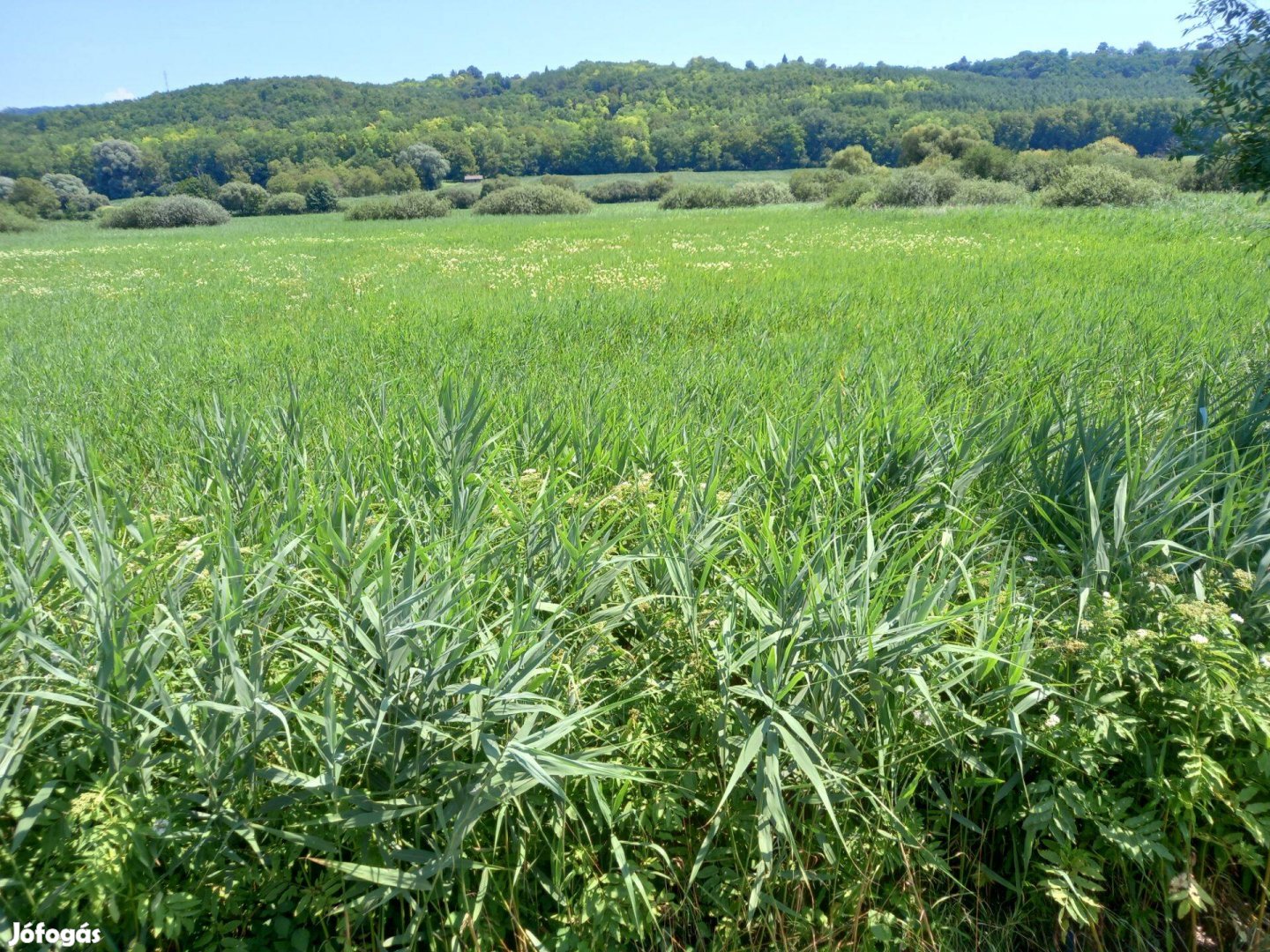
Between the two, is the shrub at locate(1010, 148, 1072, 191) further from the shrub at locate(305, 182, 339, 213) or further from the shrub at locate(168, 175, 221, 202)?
the shrub at locate(168, 175, 221, 202)

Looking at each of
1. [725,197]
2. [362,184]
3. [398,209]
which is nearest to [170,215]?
[398,209]

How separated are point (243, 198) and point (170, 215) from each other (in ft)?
35.7

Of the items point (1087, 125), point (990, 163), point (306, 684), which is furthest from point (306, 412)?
point (1087, 125)

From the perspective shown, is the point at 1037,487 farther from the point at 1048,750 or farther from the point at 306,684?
the point at 306,684

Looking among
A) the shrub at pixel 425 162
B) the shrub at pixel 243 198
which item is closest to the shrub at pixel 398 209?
the shrub at pixel 243 198

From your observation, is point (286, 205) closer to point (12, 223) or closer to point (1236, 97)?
point (12, 223)

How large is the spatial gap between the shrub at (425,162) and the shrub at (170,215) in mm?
23919

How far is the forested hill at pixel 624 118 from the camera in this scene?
5809cm

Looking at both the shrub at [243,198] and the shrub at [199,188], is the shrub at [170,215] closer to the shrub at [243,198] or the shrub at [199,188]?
the shrub at [243,198]

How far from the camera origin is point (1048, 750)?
1.94 metres

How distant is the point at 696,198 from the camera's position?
36.7m

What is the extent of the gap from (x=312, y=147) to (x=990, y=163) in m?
55.1

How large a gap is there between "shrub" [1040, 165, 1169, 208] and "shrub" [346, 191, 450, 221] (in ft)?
86.6

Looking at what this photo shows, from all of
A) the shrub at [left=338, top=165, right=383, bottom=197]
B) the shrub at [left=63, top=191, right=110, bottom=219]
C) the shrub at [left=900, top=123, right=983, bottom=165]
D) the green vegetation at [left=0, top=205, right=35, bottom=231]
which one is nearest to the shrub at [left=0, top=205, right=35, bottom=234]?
the green vegetation at [left=0, top=205, right=35, bottom=231]
